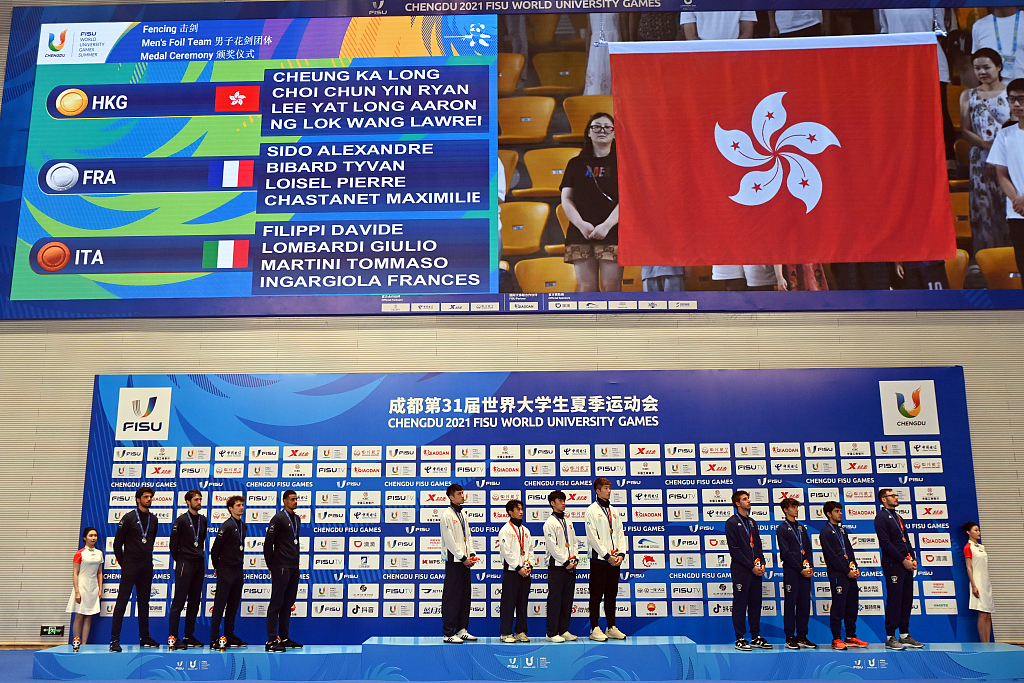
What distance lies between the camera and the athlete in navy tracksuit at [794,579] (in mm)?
8016

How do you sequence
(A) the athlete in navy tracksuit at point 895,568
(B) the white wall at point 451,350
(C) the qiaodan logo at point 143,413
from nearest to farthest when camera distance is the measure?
(A) the athlete in navy tracksuit at point 895,568 < (C) the qiaodan logo at point 143,413 < (B) the white wall at point 451,350

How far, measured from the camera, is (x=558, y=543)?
789cm

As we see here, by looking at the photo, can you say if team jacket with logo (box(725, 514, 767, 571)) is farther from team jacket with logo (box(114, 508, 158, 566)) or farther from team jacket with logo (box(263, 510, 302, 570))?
team jacket with logo (box(114, 508, 158, 566))

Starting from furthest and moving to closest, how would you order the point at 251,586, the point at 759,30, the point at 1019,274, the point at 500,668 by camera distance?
the point at 759,30, the point at 1019,274, the point at 251,586, the point at 500,668

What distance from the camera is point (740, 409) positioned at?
369 inches

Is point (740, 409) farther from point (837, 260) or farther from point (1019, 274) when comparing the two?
point (1019, 274)

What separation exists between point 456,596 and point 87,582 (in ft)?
12.9

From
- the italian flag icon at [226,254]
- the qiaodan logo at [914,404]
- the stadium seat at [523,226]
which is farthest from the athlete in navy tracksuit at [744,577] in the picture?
the italian flag icon at [226,254]

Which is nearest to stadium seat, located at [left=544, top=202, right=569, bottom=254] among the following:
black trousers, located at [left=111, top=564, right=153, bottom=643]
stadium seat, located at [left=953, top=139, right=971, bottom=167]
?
stadium seat, located at [left=953, top=139, right=971, bottom=167]

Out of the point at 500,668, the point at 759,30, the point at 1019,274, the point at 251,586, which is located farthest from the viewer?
the point at 759,30

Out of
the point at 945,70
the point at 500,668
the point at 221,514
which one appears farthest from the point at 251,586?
the point at 945,70

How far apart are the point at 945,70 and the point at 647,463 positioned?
6.04m

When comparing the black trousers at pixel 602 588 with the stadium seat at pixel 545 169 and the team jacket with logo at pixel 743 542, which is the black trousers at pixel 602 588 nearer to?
the team jacket with logo at pixel 743 542

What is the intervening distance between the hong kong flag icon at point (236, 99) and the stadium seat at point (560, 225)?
3905mm
